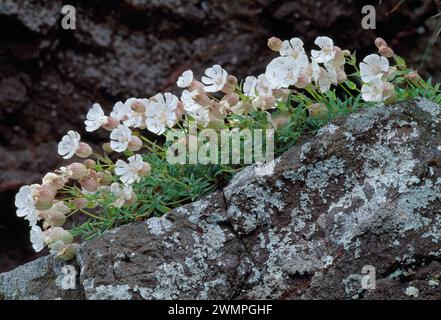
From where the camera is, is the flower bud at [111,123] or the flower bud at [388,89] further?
the flower bud at [111,123]

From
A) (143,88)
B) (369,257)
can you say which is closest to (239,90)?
(369,257)

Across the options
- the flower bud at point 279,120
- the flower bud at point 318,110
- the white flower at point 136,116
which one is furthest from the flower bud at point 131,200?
the flower bud at point 318,110

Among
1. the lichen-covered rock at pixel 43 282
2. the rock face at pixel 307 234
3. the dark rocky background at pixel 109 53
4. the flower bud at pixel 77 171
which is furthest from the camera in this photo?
the dark rocky background at pixel 109 53

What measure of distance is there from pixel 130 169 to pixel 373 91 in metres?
0.69

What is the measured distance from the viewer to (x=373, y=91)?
195cm

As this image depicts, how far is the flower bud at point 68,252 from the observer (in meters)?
1.90

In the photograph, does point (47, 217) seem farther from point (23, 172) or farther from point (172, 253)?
point (23, 172)

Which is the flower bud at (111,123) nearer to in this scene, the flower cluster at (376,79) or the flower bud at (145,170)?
the flower bud at (145,170)

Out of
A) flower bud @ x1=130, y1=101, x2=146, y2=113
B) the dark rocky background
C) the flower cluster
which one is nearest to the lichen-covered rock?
flower bud @ x1=130, y1=101, x2=146, y2=113

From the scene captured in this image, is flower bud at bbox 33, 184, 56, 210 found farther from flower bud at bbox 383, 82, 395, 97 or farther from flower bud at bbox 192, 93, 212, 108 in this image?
flower bud at bbox 383, 82, 395, 97

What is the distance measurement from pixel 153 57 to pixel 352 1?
3.45ft

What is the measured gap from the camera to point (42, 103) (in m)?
3.56

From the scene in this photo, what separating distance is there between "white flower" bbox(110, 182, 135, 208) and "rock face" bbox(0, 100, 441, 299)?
9cm
